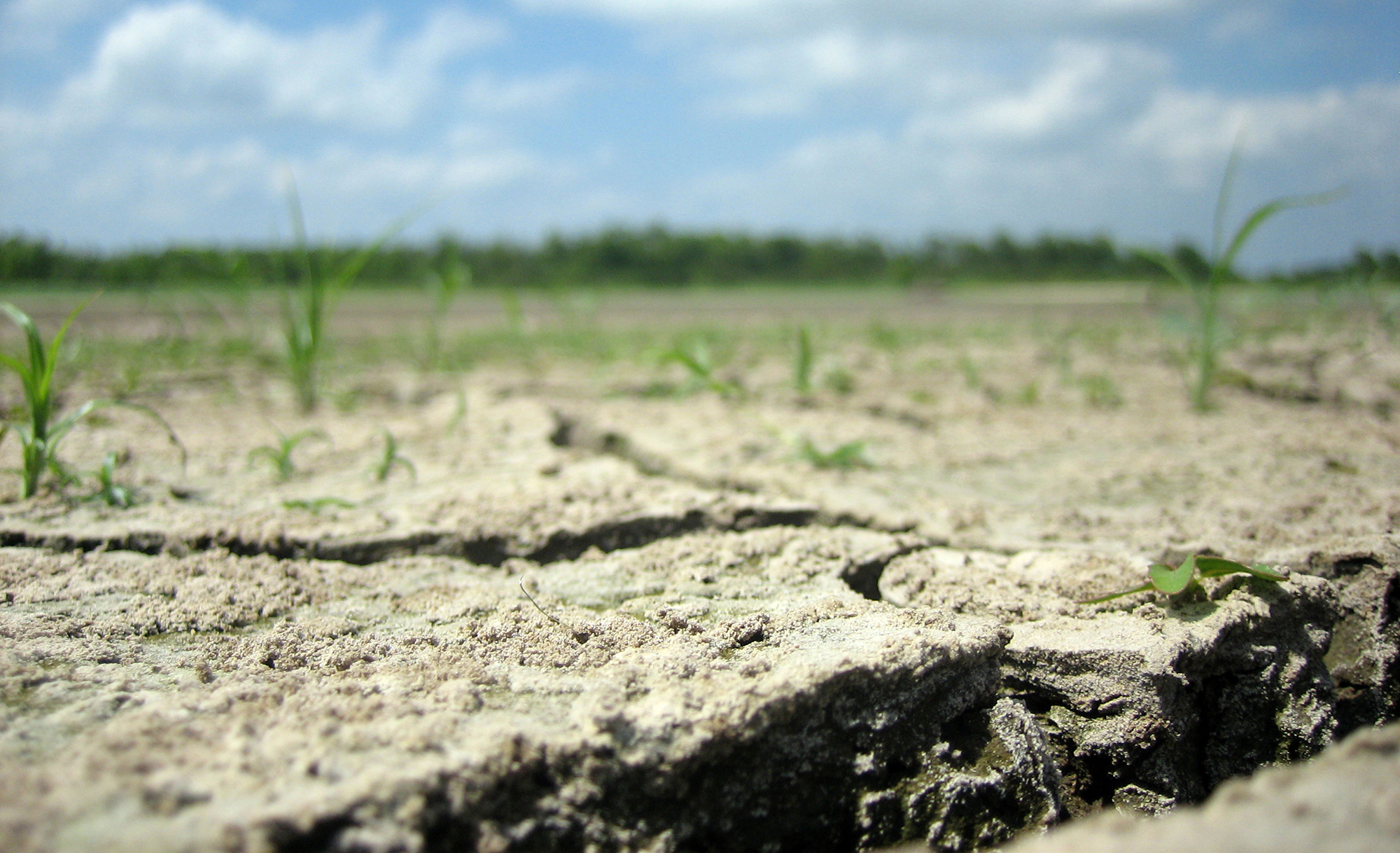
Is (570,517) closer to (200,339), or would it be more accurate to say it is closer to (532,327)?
(200,339)

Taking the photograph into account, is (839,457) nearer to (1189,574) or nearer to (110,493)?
(1189,574)

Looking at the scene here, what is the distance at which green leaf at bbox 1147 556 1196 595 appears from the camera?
3.73 feet

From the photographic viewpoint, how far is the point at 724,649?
3.35 feet

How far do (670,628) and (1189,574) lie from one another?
706mm

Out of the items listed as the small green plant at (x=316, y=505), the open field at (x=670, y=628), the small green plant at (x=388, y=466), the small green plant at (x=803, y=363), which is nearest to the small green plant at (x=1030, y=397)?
the open field at (x=670, y=628)

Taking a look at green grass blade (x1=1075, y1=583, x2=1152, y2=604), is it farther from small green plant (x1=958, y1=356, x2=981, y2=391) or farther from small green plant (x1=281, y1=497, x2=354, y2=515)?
small green plant (x1=958, y1=356, x2=981, y2=391)

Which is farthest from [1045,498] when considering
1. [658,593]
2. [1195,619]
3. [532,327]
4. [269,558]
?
[532,327]

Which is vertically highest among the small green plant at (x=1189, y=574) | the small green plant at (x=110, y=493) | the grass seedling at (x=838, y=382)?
the grass seedling at (x=838, y=382)

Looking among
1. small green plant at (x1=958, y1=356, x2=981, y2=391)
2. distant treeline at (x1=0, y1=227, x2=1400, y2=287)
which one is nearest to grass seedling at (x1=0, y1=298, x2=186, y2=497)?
small green plant at (x1=958, y1=356, x2=981, y2=391)

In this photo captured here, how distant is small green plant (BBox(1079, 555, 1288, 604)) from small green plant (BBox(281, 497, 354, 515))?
125 centimetres

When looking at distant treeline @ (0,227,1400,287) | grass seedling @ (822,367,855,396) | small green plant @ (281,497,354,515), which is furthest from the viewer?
distant treeline @ (0,227,1400,287)

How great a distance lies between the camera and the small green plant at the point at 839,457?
1.89m

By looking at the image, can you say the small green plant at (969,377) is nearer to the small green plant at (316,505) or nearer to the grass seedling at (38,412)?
the small green plant at (316,505)

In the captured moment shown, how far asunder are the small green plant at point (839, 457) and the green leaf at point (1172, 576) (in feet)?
2.53
